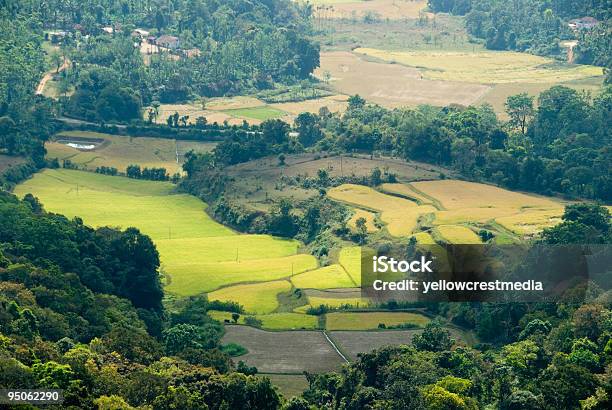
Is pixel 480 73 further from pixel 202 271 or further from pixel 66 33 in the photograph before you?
pixel 202 271

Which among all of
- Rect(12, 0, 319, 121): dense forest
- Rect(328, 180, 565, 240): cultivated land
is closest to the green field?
Rect(328, 180, 565, 240): cultivated land

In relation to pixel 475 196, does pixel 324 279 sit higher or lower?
lower

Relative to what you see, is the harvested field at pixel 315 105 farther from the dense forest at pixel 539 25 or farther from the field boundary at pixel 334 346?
the field boundary at pixel 334 346

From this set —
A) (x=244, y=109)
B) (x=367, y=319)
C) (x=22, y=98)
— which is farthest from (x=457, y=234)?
(x=22, y=98)

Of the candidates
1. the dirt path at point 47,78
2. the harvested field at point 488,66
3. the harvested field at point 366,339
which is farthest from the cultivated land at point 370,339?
the harvested field at point 488,66

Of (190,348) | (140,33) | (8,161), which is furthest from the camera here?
(140,33)

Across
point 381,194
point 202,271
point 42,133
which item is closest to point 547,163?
point 381,194

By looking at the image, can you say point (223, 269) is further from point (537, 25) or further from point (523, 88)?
point (537, 25)
